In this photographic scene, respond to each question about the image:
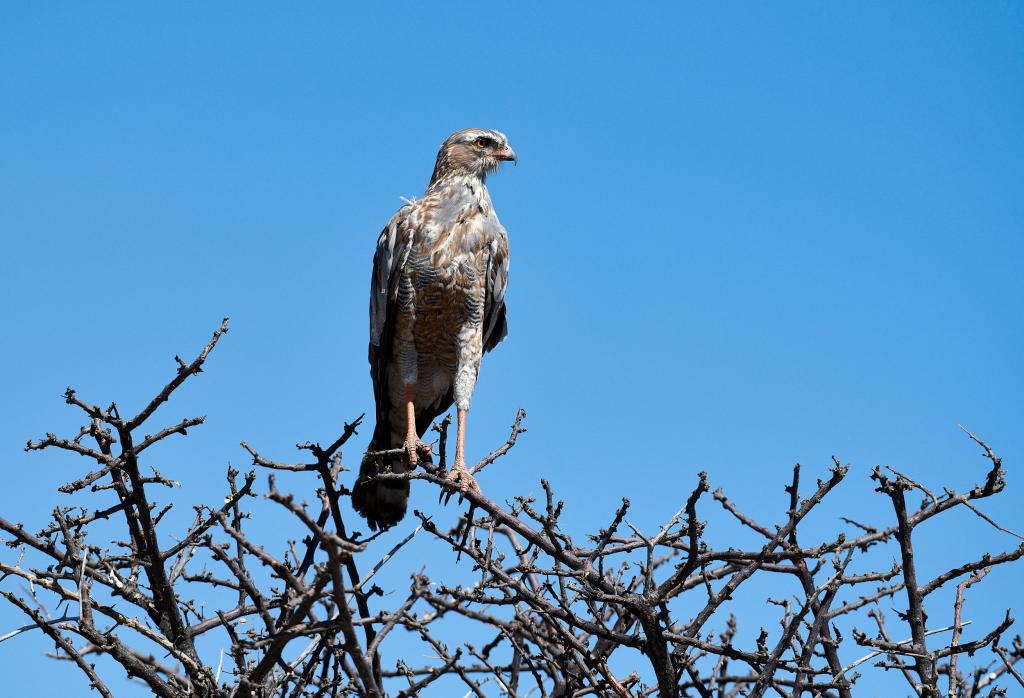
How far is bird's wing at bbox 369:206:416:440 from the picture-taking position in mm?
6059

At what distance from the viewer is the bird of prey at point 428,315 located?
5.96 m

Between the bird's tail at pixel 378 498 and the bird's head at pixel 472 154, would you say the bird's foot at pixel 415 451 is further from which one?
the bird's head at pixel 472 154

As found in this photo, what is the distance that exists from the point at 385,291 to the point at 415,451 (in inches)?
43.7

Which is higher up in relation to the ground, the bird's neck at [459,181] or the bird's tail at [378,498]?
the bird's neck at [459,181]

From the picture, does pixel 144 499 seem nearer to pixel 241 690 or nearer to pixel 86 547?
pixel 86 547

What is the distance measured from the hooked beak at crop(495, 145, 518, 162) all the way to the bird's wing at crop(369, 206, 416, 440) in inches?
32.0

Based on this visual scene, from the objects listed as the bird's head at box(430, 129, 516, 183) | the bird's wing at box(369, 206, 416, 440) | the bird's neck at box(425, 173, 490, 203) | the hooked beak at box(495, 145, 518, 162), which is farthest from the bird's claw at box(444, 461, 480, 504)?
the hooked beak at box(495, 145, 518, 162)

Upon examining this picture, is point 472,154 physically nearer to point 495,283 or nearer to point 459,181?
point 459,181

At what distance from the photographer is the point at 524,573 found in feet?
11.6

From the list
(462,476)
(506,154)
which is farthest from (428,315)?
(506,154)

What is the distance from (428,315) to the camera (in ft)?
19.7

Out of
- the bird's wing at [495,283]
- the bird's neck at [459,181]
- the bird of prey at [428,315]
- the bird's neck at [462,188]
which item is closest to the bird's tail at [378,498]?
the bird of prey at [428,315]

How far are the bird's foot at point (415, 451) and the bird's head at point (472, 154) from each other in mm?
1991

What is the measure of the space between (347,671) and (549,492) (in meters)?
0.93
